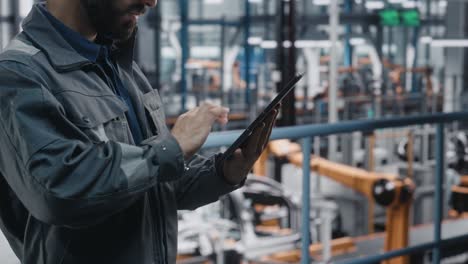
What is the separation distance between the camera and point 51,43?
1249 mm

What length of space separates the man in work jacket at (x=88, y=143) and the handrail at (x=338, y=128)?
0.62 m

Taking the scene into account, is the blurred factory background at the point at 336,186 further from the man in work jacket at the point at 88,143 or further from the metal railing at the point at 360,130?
the man in work jacket at the point at 88,143

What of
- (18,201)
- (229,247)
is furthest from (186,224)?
(18,201)

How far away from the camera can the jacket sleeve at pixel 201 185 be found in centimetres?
153

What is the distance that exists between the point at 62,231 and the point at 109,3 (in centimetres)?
43

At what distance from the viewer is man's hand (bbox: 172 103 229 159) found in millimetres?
1262

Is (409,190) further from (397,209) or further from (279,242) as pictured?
(279,242)

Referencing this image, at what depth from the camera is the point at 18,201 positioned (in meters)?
1.33

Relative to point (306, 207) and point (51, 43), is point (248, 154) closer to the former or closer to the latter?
point (51, 43)

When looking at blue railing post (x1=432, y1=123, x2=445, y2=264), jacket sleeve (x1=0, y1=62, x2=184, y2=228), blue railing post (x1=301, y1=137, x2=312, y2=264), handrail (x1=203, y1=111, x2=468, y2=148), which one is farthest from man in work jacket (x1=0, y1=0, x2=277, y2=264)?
blue railing post (x1=432, y1=123, x2=445, y2=264)

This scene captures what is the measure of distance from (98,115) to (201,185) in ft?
1.28

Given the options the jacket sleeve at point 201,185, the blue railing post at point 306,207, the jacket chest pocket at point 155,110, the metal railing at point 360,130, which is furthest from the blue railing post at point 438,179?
the jacket chest pocket at point 155,110

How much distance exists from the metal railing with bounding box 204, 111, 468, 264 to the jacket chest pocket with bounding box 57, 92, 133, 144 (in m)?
0.82

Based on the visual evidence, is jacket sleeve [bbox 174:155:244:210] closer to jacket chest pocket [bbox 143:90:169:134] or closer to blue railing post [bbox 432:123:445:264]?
jacket chest pocket [bbox 143:90:169:134]
